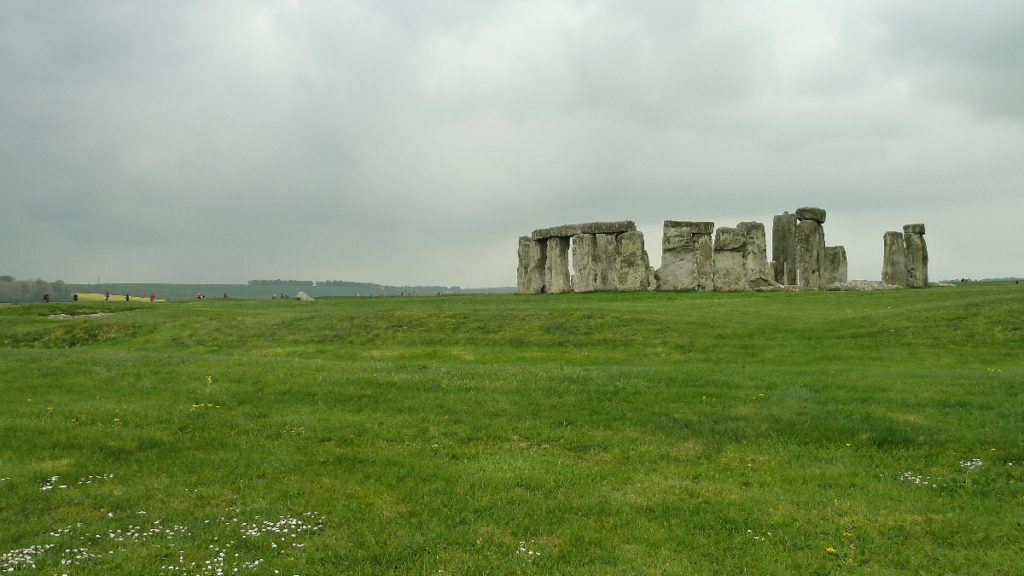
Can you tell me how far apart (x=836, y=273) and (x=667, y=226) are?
10.6m

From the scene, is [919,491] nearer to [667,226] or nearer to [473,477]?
[473,477]

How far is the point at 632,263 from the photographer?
4159cm

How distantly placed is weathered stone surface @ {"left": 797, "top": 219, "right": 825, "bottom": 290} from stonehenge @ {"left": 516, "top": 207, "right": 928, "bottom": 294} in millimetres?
53

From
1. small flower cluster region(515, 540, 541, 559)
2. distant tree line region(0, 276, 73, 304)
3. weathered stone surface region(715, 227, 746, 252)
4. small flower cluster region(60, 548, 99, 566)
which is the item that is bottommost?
small flower cluster region(515, 540, 541, 559)

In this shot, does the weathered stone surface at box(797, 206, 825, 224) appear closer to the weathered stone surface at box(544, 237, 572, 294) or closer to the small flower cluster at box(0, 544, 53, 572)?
the weathered stone surface at box(544, 237, 572, 294)

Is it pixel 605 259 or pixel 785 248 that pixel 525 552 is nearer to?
→ pixel 605 259

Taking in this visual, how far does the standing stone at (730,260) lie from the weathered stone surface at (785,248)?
17.2ft

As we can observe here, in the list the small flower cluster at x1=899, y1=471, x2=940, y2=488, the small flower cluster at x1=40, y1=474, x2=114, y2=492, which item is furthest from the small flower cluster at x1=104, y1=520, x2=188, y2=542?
the small flower cluster at x1=899, y1=471, x2=940, y2=488

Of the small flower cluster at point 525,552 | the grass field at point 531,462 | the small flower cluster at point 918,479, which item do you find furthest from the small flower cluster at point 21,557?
the small flower cluster at point 918,479

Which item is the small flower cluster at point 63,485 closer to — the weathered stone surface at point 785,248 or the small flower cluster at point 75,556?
the small flower cluster at point 75,556

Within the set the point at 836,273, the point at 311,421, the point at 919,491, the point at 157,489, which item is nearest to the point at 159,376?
the point at 311,421

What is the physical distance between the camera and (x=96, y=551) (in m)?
7.48

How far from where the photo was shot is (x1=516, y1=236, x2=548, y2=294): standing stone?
47.5m

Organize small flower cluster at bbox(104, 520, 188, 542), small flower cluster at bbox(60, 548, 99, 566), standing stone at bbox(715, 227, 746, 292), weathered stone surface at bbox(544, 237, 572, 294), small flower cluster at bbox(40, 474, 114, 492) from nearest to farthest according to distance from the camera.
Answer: small flower cluster at bbox(60, 548, 99, 566) → small flower cluster at bbox(104, 520, 188, 542) → small flower cluster at bbox(40, 474, 114, 492) → standing stone at bbox(715, 227, 746, 292) → weathered stone surface at bbox(544, 237, 572, 294)
